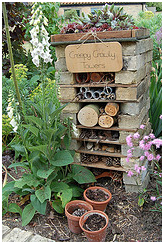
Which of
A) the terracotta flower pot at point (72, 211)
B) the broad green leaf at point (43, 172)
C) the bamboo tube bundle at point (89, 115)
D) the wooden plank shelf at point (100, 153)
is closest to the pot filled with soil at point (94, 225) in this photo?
the terracotta flower pot at point (72, 211)

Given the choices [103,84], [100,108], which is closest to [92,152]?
[100,108]

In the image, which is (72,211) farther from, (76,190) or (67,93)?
(67,93)

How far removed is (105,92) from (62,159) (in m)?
0.78

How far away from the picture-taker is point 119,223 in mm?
2369

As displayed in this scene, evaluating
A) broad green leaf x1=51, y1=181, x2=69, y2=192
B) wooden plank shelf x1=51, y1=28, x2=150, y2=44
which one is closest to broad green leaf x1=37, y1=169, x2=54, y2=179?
broad green leaf x1=51, y1=181, x2=69, y2=192

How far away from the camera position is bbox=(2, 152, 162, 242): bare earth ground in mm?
2230

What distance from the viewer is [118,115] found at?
251cm

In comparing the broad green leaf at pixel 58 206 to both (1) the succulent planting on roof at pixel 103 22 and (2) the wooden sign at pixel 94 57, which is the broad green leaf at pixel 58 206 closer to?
(2) the wooden sign at pixel 94 57

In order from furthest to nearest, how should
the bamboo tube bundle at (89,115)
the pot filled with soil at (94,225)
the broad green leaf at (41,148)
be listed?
the bamboo tube bundle at (89,115) < the broad green leaf at (41,148) < the pot filled with soil at (94,225)

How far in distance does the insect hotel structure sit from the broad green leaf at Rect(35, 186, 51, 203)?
604 mm

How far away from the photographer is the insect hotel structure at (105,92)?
2.30 meters

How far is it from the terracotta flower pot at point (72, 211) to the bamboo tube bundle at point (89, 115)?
0.79 meters

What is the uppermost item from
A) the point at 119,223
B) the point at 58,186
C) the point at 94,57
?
the point at 94,57

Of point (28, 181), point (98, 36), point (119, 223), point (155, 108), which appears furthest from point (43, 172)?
point (155, 108)
